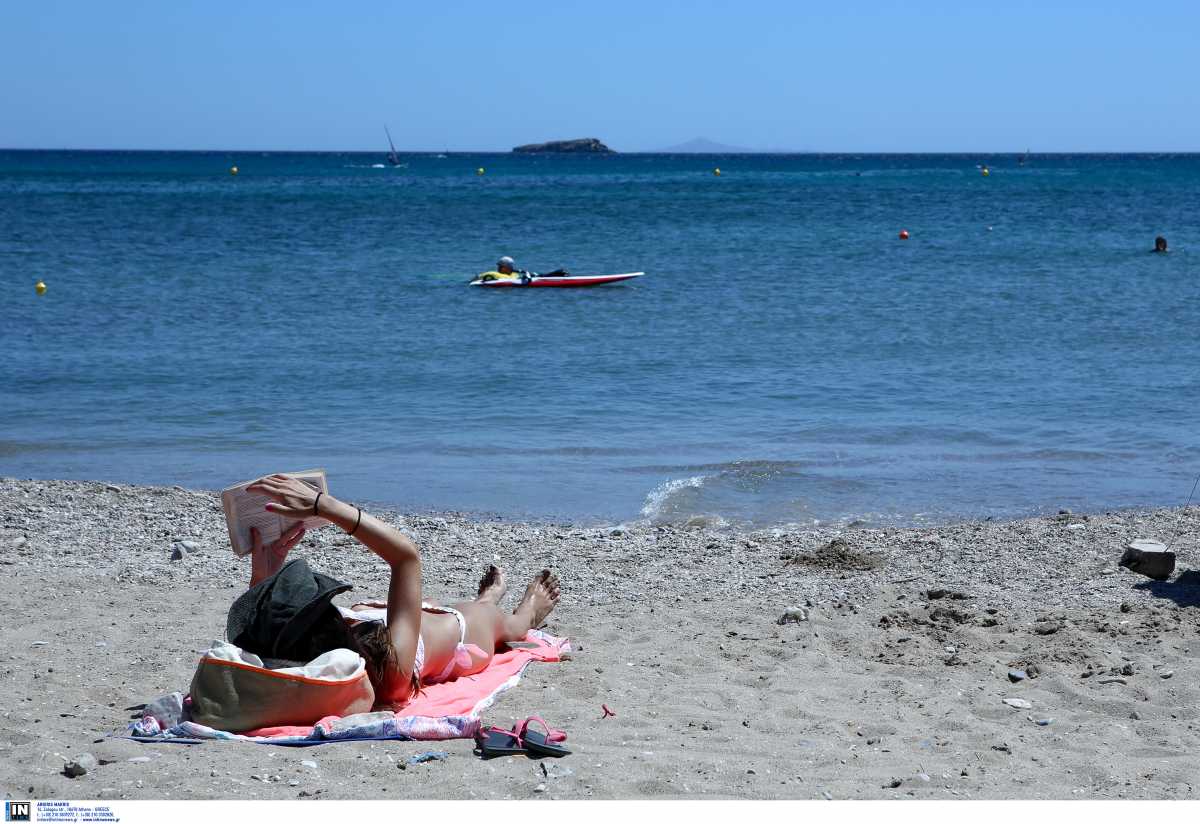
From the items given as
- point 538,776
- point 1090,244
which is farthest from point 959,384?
point 1090,244

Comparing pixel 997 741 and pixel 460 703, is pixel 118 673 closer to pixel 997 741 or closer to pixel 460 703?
pixel 460 703

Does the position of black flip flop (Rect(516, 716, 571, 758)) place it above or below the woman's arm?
below

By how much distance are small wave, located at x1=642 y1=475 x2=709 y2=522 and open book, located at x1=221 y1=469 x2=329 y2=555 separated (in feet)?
14.0

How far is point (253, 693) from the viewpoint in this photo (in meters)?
4.53

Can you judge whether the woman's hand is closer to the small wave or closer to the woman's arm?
the woman's arm

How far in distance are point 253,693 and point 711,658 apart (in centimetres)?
206

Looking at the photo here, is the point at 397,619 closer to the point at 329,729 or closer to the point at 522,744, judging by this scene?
the point at 329,729

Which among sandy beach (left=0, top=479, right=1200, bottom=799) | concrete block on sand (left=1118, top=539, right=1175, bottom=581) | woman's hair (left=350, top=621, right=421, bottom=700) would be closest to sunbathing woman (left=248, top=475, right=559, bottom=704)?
woman's hair (left=350, top=621, right=421, bottom=700)

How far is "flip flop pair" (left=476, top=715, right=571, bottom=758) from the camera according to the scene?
4246mm

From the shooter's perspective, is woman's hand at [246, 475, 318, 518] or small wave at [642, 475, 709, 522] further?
small wave at [642, 475, 709, 522]

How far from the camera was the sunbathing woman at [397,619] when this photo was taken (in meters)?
4.70

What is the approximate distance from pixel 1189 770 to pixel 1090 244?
31563mm

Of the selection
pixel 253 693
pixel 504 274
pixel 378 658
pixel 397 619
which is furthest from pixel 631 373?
pixel 253 693

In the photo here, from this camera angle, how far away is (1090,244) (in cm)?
3325
